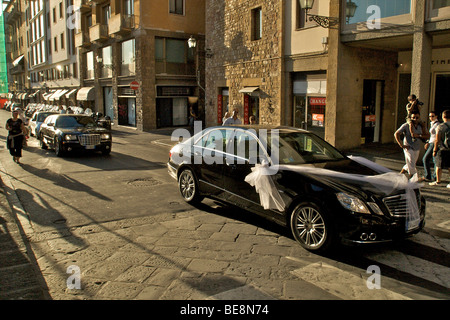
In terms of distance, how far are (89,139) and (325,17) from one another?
30.8ft

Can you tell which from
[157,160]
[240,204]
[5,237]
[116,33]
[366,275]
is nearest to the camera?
[366,275]

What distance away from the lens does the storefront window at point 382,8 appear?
37.7ft

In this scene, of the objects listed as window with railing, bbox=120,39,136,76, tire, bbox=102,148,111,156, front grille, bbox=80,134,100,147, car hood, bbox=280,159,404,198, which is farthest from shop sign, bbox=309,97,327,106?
window with railing, bbox=120,39,136,76

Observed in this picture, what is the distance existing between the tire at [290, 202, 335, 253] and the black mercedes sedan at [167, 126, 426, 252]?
1cm

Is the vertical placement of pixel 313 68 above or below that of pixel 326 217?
above

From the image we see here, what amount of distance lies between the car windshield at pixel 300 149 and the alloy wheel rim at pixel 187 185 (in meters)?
1.96

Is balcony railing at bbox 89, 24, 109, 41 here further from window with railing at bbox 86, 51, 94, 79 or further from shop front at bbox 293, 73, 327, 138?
shop front at bbox 293, 73, 327, 138

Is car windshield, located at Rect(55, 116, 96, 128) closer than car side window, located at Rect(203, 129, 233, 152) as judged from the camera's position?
No

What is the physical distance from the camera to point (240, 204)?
20.6 ft

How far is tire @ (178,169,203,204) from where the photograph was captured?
7375 mm

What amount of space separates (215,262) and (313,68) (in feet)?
38.2

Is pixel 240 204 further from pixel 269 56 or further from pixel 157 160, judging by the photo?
pixel 269 56

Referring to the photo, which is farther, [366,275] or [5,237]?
[5,237]
